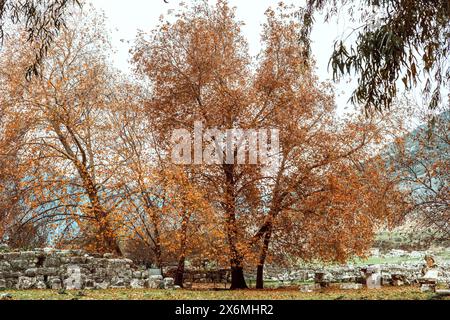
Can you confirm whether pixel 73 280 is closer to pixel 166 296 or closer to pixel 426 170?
pixel 166 296

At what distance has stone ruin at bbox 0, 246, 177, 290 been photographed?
11.7 m

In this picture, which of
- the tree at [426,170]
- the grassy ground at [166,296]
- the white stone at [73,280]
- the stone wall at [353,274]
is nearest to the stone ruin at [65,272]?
the white stone at [73,280]

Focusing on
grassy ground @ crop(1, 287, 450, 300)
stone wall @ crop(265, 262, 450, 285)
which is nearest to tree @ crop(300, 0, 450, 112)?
grassy ground @ crop(1, 287, 450, 300)

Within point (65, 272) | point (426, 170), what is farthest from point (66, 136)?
point (426, 170)

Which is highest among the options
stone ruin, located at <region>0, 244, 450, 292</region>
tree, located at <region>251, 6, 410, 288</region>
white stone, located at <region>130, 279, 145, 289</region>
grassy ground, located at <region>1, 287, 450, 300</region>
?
tree, located at <region>251, 6, 410, 288</region>

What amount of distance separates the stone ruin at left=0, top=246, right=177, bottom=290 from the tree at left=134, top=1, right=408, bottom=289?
104 inches

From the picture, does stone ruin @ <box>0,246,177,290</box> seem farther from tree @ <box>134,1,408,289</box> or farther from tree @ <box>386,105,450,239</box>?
tree @ <box>386,105,450,239</box>

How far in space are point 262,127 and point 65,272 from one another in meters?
6.23

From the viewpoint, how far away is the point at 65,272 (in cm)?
1218

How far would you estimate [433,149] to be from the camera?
1658cm

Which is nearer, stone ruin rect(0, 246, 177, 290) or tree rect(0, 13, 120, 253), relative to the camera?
stone ruin rect(0, 246, 177, 290)

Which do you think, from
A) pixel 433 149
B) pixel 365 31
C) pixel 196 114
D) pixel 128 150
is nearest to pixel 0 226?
pixel 128 150

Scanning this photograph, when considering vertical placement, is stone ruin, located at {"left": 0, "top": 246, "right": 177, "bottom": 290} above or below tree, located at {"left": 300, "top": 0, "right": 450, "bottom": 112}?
below

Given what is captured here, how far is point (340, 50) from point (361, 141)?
766 centimetres
